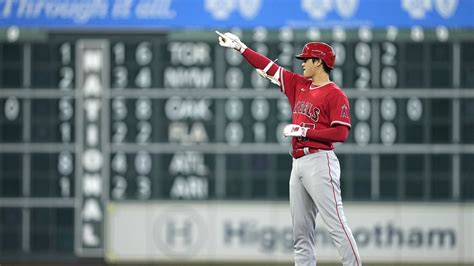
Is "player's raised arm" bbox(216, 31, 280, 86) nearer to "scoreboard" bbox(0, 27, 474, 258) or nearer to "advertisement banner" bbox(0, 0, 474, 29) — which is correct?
"scoreboard" bbox(0, 27, 474, 258)

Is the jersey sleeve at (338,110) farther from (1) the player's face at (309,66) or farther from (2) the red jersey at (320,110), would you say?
(1) the player's face at (309,66)

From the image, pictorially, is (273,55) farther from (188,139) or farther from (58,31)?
(58,31)

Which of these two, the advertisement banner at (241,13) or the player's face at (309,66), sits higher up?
the advertisement banner at (241,13)

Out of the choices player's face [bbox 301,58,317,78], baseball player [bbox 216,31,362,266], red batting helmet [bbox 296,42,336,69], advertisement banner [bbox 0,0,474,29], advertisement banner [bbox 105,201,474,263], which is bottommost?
advertisement banner [bbox 105,201,474,263]

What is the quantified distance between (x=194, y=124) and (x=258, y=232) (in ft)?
4.63

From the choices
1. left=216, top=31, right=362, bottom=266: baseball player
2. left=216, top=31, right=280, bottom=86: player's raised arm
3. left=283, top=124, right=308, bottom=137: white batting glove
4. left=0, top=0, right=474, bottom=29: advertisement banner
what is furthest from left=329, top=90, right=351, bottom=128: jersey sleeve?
left=0, top=0, right=474, bottom=29: advertisement banner

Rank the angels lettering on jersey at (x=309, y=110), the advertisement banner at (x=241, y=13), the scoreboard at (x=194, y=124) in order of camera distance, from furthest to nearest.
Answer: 1. the advertisement banner at (x=241, y=13)
2. the scoreboard at (x=194, y=124)
3. the angels lettering on jersey at (x=309, y=110)

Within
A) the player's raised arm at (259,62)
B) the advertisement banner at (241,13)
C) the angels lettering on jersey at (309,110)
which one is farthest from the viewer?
the advertisement banner at (241,13)

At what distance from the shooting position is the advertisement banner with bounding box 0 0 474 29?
1327 cm

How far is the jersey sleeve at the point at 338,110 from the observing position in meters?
7.16

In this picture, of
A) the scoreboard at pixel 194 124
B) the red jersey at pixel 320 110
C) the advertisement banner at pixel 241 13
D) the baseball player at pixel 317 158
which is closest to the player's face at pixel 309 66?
the baseball player at pixel 317 158

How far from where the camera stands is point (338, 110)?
Answer: 7.18 m

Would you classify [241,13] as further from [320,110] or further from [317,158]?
[317,158]

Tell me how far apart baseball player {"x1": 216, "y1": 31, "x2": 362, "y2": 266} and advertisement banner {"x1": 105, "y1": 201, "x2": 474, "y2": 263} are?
5.99 m
